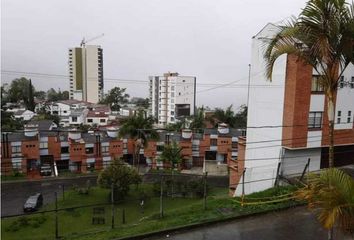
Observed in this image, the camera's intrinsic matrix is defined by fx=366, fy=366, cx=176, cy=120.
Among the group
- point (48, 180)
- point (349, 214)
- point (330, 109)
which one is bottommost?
point (48, 180)

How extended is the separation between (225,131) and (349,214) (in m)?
40.5

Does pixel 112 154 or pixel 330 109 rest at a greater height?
pixel 330 109

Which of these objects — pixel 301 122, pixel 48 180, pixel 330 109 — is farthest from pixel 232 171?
pixel 48 180

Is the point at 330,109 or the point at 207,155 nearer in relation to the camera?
the point at 330,109

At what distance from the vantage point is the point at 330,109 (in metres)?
5.82

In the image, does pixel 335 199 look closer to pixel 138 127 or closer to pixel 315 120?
pixel 315 120

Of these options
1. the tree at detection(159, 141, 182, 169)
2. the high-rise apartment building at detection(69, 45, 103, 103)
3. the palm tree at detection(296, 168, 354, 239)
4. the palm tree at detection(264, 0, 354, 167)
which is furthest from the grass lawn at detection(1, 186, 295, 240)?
the high-rise apartment building at detection(69, 45, 103, 103)

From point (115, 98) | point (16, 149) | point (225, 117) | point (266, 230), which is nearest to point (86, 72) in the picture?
point (115, 98)

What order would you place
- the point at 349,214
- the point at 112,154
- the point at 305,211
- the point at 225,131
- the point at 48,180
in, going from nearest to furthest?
1. the point at 349,214
2. the point at 305,211
3. the point at 48,180
4. the point at 112,154
5. the point at 225,131

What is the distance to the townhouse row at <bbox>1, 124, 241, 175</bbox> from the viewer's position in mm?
37094

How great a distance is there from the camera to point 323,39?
17.4 ft

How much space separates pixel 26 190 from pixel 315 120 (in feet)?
83.3

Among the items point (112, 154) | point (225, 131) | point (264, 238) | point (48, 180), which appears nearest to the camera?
point (264, 238)

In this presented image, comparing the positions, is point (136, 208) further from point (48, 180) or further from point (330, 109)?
point (330, 109)
